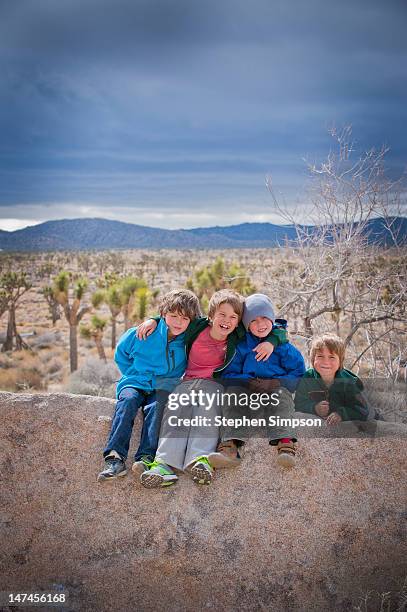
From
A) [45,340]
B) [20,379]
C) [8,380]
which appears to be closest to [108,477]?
[20,379]

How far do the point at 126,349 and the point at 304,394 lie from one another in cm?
135

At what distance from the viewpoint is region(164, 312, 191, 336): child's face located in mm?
4051

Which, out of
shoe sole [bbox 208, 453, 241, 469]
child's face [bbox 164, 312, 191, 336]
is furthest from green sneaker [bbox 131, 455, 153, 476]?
child's face [bbox 164, 312, 191, 336]

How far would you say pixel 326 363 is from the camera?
157 inches

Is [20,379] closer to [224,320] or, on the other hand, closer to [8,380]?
[8,380]

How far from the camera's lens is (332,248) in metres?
8.65

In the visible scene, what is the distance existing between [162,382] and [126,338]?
0.43 m

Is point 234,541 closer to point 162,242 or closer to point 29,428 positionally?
point 29,428

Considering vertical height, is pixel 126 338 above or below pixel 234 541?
above

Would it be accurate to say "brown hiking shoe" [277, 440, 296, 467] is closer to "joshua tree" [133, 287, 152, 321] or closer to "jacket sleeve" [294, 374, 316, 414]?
"jacket sleeve" [294, 374, 316, 414]

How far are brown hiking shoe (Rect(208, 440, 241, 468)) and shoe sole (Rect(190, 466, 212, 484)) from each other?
0.10m

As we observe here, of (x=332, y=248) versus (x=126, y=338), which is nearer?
(x=126, y=338)

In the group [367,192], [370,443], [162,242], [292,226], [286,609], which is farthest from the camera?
[162,242]

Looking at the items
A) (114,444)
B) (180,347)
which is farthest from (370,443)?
(114,444)
